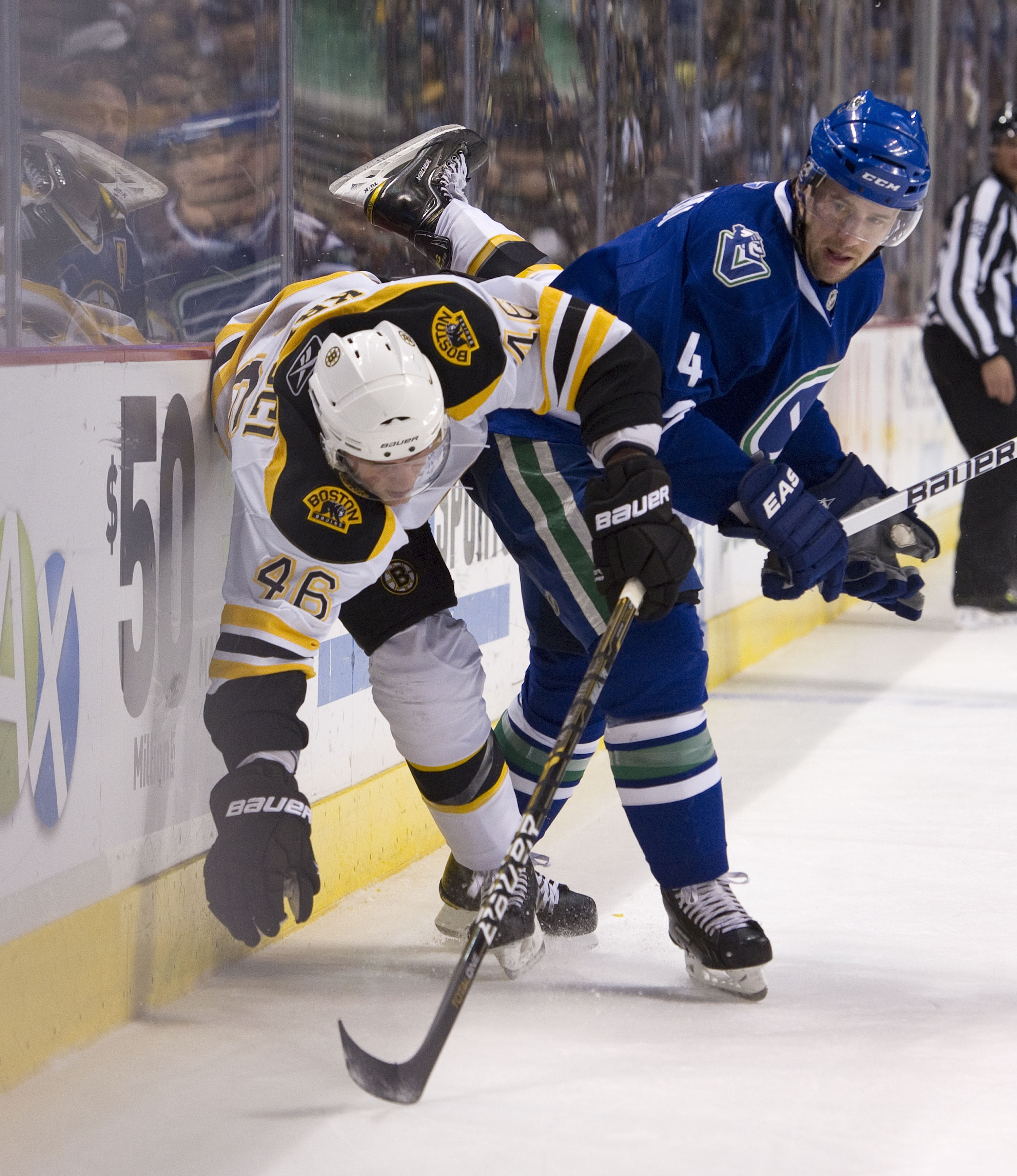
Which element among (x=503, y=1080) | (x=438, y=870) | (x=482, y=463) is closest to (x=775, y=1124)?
(x=503, y=1080)

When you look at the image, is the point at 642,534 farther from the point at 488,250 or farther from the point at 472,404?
the point at 488,250

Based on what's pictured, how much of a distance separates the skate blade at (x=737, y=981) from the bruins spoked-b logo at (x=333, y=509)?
34.1 inches

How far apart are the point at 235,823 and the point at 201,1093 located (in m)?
0.34

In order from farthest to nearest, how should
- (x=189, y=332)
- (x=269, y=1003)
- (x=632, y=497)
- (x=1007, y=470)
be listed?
1. (x=1007, y=470)
2. (x=189, y=332)
3. (x=269, y=1003)
4. (x=632, y=497)

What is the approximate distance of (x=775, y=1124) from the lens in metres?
1.86

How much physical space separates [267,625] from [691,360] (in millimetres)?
749

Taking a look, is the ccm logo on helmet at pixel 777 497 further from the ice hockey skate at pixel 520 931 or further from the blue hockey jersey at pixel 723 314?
the ice hockey skate at pixel 520 931

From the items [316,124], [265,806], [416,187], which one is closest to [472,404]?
[265,806]

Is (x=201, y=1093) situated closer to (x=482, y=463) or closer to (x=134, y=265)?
(x=482, y=463)

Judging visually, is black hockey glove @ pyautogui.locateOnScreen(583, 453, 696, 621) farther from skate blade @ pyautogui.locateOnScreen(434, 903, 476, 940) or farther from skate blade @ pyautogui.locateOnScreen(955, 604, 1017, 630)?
skate blade @ pyautogui.locateOnScreen(955, 604, 1017, 630)

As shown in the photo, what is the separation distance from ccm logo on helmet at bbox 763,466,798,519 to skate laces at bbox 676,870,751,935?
547 mm

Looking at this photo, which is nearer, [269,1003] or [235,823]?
[235,823]

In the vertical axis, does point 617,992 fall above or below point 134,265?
below

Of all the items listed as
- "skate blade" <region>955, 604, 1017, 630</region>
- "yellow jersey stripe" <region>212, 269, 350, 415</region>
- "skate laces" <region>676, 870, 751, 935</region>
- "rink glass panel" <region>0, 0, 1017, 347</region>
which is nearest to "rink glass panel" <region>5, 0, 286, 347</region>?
"rink glass panel" <region>0, 0, 1017, 347</region>
